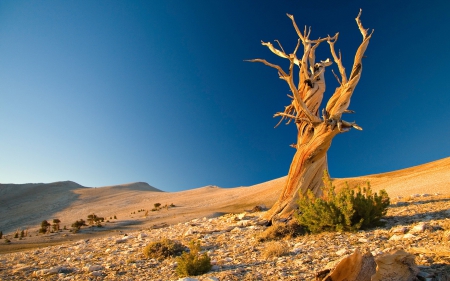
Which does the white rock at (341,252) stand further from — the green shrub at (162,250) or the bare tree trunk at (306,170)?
the bare tree trunk at (306,170)

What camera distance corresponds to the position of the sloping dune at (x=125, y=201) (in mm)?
34469

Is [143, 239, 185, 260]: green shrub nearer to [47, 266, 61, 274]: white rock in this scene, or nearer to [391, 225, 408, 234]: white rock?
[47, 266, 61, 274]: white rock

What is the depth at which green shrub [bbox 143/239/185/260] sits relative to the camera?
26.2 ft

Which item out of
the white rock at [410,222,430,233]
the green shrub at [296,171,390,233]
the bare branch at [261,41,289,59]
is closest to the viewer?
the white rock at [410,222,430,233]

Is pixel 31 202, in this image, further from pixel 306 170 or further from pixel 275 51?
pixel 306 170

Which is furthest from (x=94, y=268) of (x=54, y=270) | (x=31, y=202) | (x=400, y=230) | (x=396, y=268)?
(x=31, y=202)

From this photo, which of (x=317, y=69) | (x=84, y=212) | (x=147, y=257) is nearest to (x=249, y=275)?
(x=147, y=257)

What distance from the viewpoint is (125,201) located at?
54344 mm

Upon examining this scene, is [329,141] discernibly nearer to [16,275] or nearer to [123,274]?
[123,274]

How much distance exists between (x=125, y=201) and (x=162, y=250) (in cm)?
4978

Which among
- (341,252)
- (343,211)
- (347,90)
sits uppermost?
(347,90)

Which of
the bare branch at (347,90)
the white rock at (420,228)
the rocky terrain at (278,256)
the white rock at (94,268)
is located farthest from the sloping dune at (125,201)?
the white rock at (420,228)

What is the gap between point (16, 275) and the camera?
7.79 meters

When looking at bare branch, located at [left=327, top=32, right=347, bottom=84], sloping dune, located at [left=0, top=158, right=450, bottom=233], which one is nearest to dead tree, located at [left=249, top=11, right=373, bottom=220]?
bare branch, located at [left=327, top=32, right=347, bottom=84]
